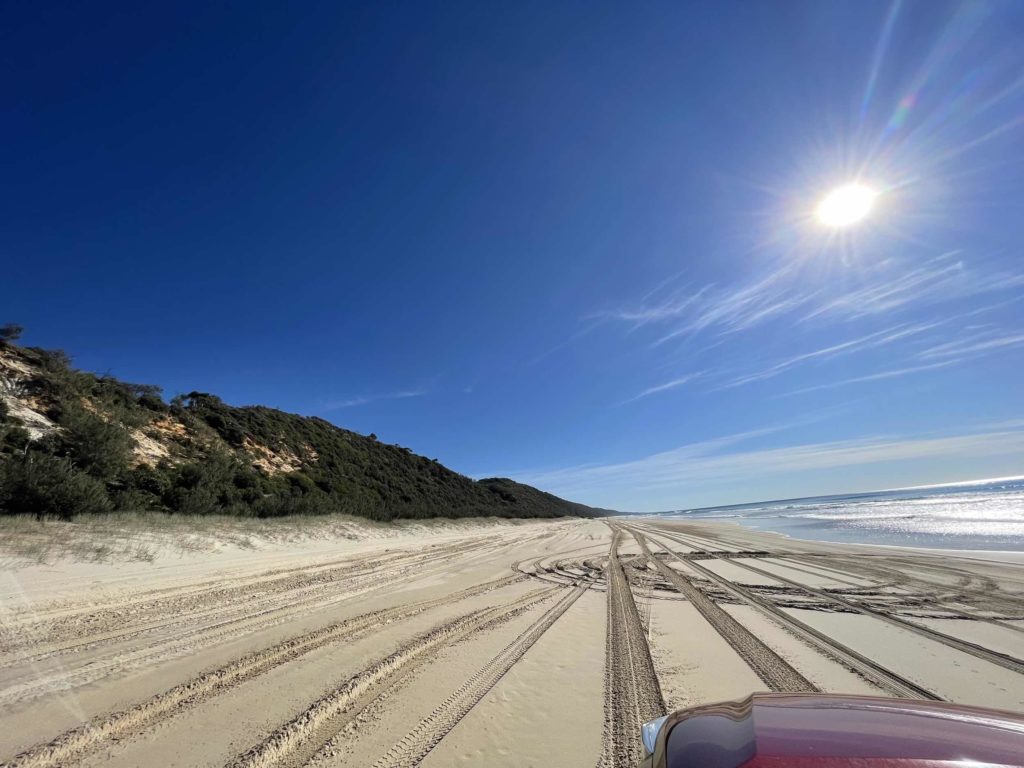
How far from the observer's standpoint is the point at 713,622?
19.3ft

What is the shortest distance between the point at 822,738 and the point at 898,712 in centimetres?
49

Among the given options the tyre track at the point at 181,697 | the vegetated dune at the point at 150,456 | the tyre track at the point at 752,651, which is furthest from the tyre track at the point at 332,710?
the vegetated dune at the point at 150,456

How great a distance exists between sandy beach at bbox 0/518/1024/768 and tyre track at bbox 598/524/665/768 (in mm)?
23

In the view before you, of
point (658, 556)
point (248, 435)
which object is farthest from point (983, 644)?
point (248, 435)

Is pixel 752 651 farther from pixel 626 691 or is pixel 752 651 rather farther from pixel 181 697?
pixel 181 697

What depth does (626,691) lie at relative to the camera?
3738 mm

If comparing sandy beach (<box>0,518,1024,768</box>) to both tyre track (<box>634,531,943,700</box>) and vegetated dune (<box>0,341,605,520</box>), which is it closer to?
tyre track (<box>634,531,943,700</box>)

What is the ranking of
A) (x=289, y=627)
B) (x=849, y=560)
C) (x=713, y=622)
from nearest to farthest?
1. (x=289, y=627)
2. (x=713, y=622)
3. (x=849, y=560)

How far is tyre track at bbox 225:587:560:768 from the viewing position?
277 centimetres

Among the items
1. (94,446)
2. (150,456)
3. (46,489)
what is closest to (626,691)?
(46,489)

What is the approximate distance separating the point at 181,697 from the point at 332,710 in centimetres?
134

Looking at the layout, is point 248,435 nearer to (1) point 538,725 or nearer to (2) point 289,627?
(2) point 289,627

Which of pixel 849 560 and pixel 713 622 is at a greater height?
pixel 849 560

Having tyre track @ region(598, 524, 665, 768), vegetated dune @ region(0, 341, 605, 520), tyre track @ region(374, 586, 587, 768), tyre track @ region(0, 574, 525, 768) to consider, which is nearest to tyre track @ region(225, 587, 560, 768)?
tyre track @ region(374, 586, 587, 768)
